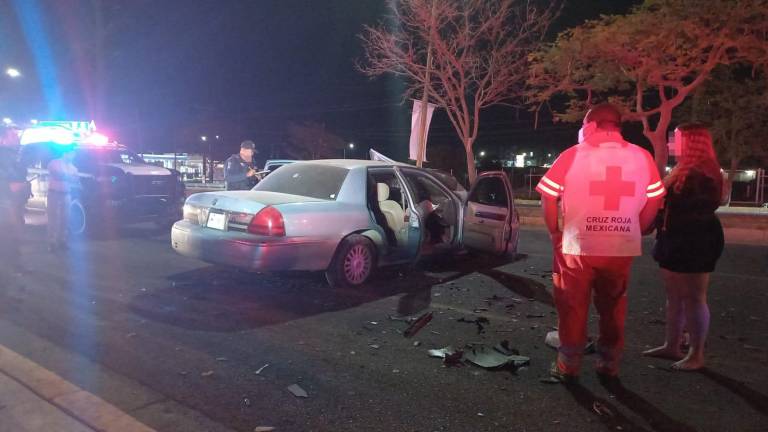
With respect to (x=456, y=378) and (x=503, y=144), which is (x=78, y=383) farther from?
(x=503, y=144)

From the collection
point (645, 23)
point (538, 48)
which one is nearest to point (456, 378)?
point (645, 23)

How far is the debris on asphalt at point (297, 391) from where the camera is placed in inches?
134

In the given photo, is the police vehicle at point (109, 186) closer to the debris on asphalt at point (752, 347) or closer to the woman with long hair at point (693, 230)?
the woman with long hair at point (693, 230)

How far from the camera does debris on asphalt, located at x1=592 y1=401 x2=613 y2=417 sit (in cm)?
317

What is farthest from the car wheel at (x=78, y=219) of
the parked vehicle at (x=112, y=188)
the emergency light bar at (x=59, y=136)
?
the emergency light bar at (x=59, y=136)

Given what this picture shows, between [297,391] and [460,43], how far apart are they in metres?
19.6

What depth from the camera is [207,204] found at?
19.2 feet

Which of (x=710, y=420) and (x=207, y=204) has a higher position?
(x=207, y=204)

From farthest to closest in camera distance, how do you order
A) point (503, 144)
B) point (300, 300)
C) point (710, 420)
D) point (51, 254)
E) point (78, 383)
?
point (503, 144) < point (51, 254) < point (300, 300) < point (78, 383) < point (710, 420)

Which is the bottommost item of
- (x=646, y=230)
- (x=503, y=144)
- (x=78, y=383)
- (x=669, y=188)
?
(x=78, y=383)

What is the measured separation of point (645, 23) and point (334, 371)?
1735 centimetres

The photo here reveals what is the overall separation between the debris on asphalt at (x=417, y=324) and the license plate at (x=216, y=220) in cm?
214

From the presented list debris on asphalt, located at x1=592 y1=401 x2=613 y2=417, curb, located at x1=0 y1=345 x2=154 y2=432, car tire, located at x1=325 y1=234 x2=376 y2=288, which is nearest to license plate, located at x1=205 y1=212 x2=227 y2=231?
car tire, located at x1=325 y1=234 x2=376 y2=288

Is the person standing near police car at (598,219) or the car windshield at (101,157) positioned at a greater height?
the car windshield at (101,157)
